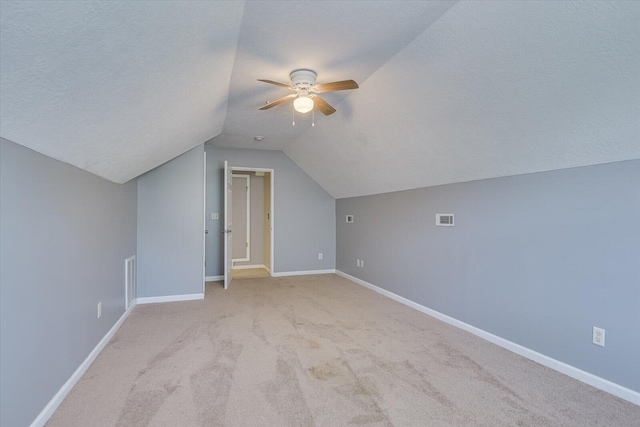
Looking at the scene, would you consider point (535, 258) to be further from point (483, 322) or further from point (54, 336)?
point (54, 336)

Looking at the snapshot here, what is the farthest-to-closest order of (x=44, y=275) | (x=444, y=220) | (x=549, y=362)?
1. (x=444, y=220)
2. (x=549, y=362)
3. (x=44, y=275)

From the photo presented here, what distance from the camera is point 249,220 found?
7.45 metres

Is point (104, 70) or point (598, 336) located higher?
point (104, 70)

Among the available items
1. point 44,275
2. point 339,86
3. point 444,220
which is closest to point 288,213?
point 444,220

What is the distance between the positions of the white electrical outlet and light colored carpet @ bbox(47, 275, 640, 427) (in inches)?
13.0

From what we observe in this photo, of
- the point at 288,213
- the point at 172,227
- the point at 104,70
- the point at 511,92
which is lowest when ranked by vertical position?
the point at 172,227

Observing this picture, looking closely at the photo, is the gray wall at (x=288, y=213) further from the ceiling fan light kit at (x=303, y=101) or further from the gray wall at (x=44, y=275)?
the ceiling fan light kit at (x=303, y=101)

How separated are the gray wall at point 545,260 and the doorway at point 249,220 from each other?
4029 millimetres

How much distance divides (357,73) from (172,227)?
326 cm

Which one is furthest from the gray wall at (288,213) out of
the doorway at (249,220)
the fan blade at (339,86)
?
the fan blade at (339,86)

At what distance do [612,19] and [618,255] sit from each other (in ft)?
5.02

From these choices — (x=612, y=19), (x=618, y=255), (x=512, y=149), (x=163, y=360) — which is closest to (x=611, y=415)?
(x=618, y=255)

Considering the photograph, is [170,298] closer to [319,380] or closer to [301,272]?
[301,272]

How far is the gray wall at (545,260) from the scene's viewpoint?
7.38ft
